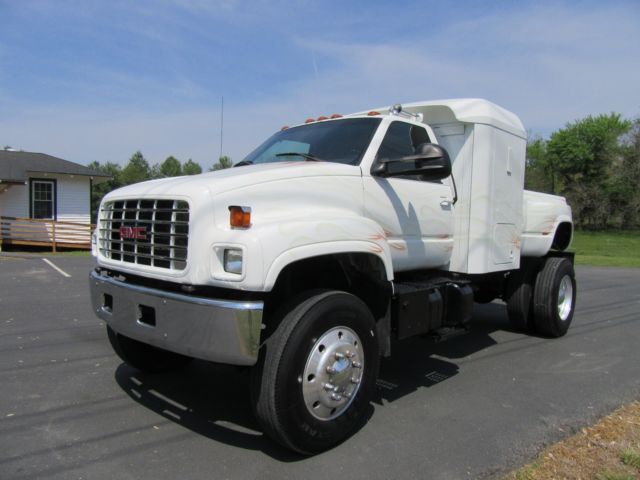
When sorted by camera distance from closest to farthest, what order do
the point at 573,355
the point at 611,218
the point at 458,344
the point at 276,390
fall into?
1. the point at 276,390
2. the point at 573,355
3. the point at 458,344
4. the point at 611,218

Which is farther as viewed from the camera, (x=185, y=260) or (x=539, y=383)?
(x=539, y=383)

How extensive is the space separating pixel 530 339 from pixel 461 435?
345 cm

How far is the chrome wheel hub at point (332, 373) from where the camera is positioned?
3.21 m

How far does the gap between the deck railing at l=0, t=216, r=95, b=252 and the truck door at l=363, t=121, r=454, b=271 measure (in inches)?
715

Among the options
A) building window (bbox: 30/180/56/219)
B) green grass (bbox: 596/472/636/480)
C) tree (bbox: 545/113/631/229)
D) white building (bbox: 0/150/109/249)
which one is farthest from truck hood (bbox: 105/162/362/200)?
tree (bbox: 545/113/631/229)

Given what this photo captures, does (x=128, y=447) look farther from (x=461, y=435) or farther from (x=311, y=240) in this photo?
(x=461, y=435)

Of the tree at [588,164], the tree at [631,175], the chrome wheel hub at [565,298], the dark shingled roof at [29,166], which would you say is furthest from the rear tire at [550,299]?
the tree at [588,164]

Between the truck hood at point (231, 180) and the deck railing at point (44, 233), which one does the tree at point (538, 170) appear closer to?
the deck railing at point (44, 233)

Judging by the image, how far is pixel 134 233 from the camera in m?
3.52

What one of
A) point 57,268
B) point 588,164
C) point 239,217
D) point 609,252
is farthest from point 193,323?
point 588,164

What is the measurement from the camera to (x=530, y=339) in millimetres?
6617

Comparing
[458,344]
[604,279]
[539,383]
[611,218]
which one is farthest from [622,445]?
[611,218]

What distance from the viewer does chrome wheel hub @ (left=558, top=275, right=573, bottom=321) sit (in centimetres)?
688

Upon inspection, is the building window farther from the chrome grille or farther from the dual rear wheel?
the dual rear wheel
